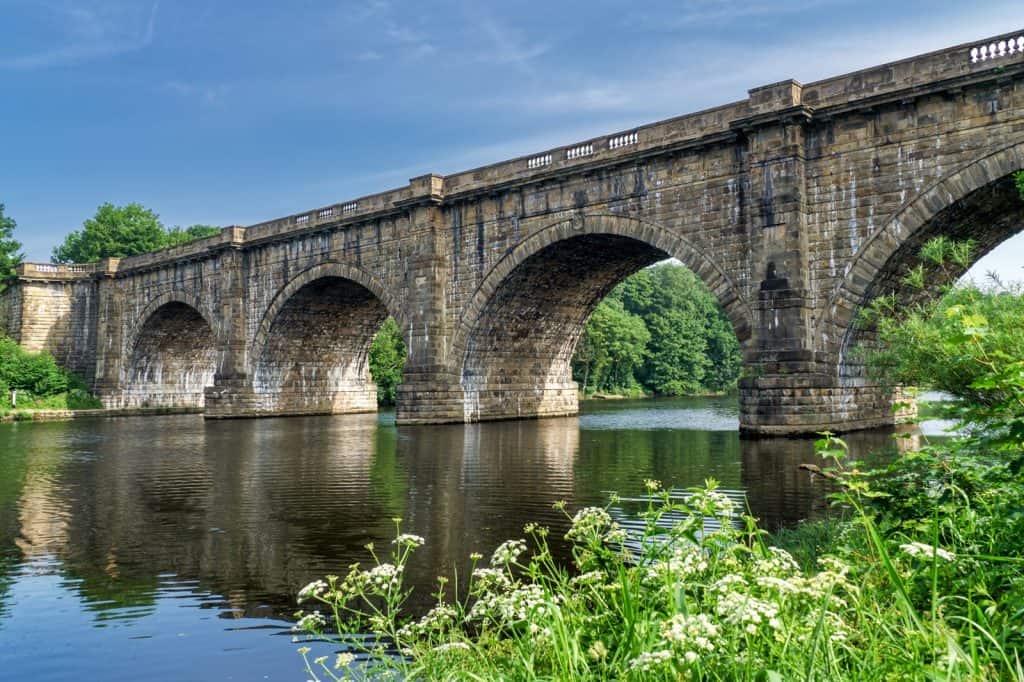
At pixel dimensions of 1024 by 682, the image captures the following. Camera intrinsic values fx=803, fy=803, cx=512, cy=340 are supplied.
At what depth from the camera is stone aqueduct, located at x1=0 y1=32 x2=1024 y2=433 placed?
61.0ft

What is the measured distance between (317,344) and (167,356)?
1379 cm

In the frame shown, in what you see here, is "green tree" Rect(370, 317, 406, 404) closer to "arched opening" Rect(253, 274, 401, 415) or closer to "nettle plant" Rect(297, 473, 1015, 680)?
"arched opening" Rect(253, 274, 401, 415)

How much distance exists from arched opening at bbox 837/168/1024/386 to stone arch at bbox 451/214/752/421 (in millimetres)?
3204

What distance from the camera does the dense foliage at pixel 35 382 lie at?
138ft

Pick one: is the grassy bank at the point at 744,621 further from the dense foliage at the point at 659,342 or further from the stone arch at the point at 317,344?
the dense foliage at the point at 659,342

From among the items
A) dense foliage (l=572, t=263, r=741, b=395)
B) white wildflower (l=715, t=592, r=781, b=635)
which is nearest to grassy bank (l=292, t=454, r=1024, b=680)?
white wildflower (l=715, t=592, r=781, b=635)

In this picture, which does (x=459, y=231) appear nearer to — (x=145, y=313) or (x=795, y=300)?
(x=795, y=300)

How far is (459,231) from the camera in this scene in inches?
1156

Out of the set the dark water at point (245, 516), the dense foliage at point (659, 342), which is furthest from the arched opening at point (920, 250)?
the dense foliage at point (659, 342)

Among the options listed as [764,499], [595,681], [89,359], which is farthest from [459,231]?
[89,359]

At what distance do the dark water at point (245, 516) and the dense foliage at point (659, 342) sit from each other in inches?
1705

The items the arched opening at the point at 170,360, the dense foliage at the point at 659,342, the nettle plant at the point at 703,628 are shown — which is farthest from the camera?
the dense foliage at the point at 659,342

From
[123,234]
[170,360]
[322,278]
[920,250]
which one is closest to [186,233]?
[123,234]

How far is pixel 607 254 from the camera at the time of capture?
2850 centimetres
